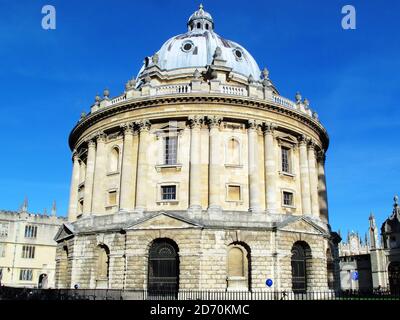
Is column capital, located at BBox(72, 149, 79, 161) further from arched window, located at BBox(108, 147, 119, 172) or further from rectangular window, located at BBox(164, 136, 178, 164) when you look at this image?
rectangular window, located at BBox(164, 136, 178, 164)

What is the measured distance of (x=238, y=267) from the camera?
1291 inches

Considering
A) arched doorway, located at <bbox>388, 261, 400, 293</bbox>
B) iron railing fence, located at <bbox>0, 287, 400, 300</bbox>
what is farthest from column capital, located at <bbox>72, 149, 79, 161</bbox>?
arched doorway, located at <bbox>388, 261, 400, 293</bbox>

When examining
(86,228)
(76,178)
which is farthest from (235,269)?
(76,178)

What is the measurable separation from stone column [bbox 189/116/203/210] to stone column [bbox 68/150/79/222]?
1386 centimetres

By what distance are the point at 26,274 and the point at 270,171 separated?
51.6 meters

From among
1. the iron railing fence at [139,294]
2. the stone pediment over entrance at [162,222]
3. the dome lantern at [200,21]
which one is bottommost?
the iron railing fence at [139,294]

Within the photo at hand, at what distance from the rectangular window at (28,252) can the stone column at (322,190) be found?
4956cm

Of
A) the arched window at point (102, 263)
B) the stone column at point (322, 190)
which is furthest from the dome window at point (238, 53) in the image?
the arched window at point (102, 263)

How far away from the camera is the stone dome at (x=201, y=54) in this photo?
46031mm

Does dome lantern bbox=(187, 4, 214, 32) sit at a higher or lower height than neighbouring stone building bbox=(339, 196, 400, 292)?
higher

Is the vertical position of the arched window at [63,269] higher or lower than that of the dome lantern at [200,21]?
lower

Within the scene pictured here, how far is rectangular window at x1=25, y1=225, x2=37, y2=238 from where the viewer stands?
7294cm

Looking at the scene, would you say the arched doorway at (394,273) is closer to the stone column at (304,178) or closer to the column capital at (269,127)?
the stone column at (304,178)

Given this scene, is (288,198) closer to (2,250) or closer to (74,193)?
(74,193)
